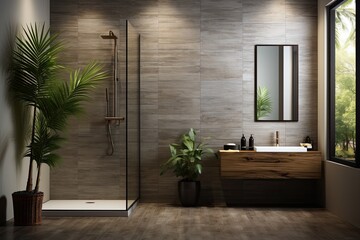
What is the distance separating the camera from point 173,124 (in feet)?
25.7

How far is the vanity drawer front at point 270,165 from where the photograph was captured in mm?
7258

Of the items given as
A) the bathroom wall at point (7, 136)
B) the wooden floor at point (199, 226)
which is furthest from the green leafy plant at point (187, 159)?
the bathroom wall at point (7, 136)

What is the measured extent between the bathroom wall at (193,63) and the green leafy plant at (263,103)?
0.10m

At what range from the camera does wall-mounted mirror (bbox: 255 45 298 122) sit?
773 centimetres

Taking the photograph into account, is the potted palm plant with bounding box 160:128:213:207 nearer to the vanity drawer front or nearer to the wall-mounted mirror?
the vanity drawer front

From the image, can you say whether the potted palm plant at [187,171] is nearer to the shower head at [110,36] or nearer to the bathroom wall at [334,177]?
the bathroom wall at [334,177]

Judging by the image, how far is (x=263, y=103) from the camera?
7773 mm

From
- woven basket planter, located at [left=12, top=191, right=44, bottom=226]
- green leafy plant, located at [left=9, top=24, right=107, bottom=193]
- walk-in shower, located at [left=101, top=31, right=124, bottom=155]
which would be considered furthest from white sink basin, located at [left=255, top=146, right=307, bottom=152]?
woven basket planter, located at [left=12, top=191, right=44, bottom=226]

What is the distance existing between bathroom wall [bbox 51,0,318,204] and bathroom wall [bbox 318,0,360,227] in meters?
0.27

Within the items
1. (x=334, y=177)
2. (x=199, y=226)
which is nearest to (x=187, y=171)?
(x=199, y=226)

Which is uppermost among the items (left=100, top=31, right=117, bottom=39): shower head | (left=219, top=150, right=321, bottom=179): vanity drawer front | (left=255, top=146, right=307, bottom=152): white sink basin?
(left=100, top=31, right=117, bottom=39): shower head

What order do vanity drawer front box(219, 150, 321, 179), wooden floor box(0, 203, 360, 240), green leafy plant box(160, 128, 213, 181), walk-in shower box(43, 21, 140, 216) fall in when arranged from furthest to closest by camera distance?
walk-in shower box(43, 21, 140, 216) < green leafy plant box(160, 128, 213, 181) < vanity drawer front box(219, 150, 321, 179) < wooden floor box(0, 203, 360, 240)

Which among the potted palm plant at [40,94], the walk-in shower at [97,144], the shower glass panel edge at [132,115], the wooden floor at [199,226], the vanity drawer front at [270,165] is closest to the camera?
the wooden floor at [199,226]

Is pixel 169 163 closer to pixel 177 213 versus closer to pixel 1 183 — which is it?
pixel 177 213
